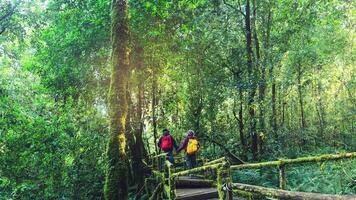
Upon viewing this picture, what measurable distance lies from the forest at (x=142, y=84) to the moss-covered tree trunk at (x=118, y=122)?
0.10ft

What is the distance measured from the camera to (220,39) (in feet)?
60.5

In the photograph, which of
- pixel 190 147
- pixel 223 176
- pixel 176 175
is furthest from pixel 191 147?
pixel 223 176

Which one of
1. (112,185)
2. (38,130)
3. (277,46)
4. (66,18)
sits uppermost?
(66,18)

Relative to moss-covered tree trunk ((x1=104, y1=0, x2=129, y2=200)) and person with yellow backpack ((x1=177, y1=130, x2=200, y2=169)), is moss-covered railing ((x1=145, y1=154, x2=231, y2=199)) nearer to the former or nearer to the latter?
person with yellow backpack ((x1=177, y1=130, x2=200, y2=169))

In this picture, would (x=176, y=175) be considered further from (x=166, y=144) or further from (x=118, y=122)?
(x=166, y=144)

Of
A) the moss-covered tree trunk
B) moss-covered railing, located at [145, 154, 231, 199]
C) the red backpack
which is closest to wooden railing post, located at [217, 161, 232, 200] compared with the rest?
moss-covered railing, located at [145, 154, 231, 199]

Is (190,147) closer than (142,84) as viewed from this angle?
Yes

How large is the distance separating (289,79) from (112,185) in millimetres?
20355

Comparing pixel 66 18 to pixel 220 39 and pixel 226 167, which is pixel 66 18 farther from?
pixel 226 167

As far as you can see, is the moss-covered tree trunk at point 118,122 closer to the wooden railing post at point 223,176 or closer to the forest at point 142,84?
the forest at point 142,84

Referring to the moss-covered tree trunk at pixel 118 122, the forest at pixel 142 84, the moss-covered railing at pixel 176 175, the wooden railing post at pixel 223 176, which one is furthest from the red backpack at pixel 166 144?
the wooden railing post at pixel 223 176

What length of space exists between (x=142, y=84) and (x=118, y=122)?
40.5 ft

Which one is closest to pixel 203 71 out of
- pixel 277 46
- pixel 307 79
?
pixel 277 46

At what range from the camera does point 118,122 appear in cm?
890
